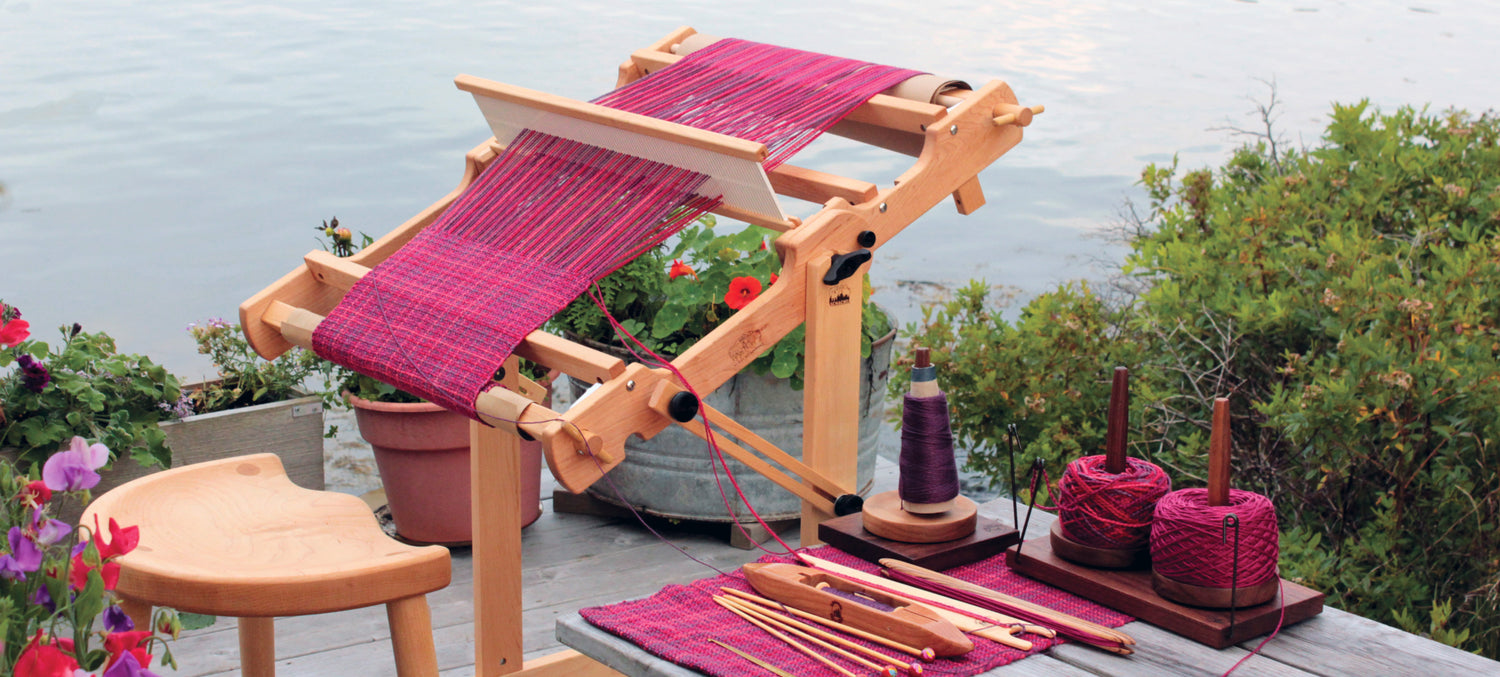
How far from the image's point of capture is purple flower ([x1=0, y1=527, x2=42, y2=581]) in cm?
96

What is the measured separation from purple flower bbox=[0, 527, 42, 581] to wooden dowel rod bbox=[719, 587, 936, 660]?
2.93 ft

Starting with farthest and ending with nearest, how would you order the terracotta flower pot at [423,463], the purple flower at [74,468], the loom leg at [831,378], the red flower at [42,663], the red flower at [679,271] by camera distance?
the red flower at [679,271] → the terracotta flower pot at [423,463] → the loom leg at [831,378] → the purple flower at [74,468] → the red flower at [42,663]

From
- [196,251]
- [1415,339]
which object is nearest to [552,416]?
[1415,339]

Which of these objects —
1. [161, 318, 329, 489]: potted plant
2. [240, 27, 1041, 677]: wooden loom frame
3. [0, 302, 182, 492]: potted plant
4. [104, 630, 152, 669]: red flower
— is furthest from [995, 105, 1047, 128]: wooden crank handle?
[0, 302, 182, 492]: potted plant

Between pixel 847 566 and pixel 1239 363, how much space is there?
1451 millimetres

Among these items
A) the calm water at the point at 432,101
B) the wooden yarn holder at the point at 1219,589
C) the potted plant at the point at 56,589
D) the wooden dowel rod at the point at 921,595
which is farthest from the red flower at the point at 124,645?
the calm water at the point at 432,101

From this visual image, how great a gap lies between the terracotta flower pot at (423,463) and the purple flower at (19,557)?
1875 millimetres

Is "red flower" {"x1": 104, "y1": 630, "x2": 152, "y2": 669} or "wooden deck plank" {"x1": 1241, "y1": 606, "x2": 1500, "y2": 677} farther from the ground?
"red flower" {"x1": 104, "y1": 630, "x2": 152, "y2": 669}

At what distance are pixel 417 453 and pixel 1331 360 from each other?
1.85 metres

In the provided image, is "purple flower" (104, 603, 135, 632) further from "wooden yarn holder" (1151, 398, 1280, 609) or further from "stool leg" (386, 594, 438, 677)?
"wooden yarn holder" (1151, 398, 1280, 609)

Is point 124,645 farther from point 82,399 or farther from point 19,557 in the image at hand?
point 82,399

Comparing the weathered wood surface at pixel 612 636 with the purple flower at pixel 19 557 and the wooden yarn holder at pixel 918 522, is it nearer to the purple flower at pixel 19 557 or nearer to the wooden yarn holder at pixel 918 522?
the wooden yarn holder at pixel 918 522

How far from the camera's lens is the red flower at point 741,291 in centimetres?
249

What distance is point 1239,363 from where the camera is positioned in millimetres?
2920
